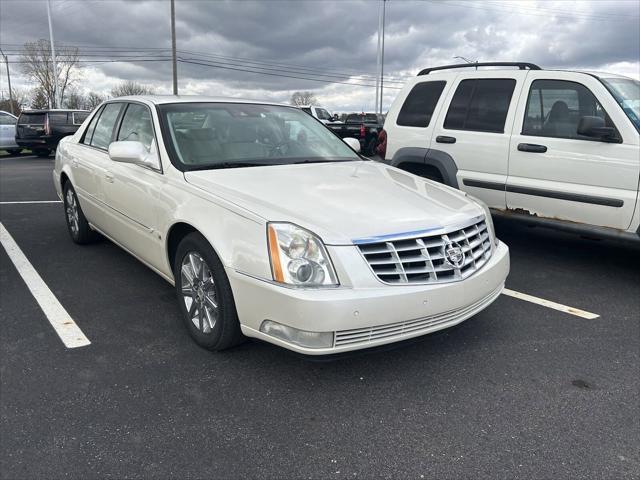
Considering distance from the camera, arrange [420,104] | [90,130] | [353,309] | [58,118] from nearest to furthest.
Result: [353,309] < [90,130] < [420,104] < [58,118]

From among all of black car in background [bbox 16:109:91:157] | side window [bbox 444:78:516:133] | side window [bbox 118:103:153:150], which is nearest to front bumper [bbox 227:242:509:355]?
side window [bbox 118:103:153:150]

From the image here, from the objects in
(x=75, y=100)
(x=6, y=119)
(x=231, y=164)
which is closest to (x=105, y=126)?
(x=231, y=164)

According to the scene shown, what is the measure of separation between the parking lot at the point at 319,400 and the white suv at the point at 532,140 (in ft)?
3.28

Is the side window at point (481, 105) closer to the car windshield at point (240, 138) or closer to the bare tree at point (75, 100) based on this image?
the car windshield at point (240, 138)

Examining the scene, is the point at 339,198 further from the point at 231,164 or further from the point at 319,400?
the point at 319,400

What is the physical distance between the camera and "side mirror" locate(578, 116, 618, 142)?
176 inches

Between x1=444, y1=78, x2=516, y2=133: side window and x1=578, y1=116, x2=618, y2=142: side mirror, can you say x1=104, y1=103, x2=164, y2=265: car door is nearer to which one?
x1=444, y1=78, x2=516, y2=133: side window

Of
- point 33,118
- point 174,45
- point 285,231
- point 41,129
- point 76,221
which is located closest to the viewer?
point 285,231

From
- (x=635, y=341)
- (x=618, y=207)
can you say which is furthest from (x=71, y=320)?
(x=618, y=207)

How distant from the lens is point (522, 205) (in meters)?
5.24

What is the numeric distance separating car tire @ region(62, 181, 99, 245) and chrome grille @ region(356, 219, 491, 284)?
3.95 m

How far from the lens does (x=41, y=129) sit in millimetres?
16734

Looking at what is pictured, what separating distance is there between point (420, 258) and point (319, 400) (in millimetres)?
944

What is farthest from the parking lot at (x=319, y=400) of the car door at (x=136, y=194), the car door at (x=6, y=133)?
the car door at (x=6, y=133)
